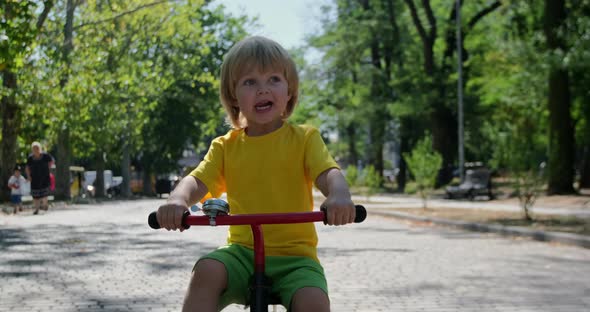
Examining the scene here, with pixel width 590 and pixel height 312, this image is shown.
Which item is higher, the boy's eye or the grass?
the boy's eye

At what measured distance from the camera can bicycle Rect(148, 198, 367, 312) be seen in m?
2.69

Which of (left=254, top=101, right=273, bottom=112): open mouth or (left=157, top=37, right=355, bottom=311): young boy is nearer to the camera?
(left=157, top=37, right=355, bottom=311): young boy

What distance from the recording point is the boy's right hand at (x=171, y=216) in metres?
2.87

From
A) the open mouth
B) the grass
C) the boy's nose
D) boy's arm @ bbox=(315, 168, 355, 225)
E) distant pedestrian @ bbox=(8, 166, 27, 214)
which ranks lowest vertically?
the grass

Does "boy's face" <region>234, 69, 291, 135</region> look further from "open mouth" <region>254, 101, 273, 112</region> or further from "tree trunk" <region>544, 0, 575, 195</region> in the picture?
"tree trunk" <region>544, 0, 575, 195</region>

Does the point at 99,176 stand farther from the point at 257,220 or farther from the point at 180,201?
the point at 257,220

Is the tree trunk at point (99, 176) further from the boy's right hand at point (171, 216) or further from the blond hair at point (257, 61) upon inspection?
the boy's right hand at point (171, 216)

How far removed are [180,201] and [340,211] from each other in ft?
2.06

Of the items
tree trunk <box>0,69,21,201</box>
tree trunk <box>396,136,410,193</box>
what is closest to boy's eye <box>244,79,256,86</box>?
tree trunk <box>0,69,21,201</box>

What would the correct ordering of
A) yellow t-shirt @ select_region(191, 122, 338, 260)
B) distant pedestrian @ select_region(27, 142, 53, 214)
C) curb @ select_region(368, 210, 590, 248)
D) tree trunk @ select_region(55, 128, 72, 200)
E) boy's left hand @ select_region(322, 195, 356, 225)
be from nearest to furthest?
boy's left hand @ select_region(322, 195, 356, 225), yellow t-shirt @ select_region(191, 122, 338, 260), curb @ select_region(368, 210, 590, 248), distant pedestrian @ select_region(27, 142, 53, 214), tree trunk @ select_region(55, 128, 72, 200)

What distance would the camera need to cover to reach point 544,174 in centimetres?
1714

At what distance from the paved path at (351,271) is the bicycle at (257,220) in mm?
3812

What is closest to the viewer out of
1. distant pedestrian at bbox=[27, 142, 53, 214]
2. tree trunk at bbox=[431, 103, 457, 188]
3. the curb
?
the curb

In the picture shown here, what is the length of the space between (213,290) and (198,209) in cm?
31
